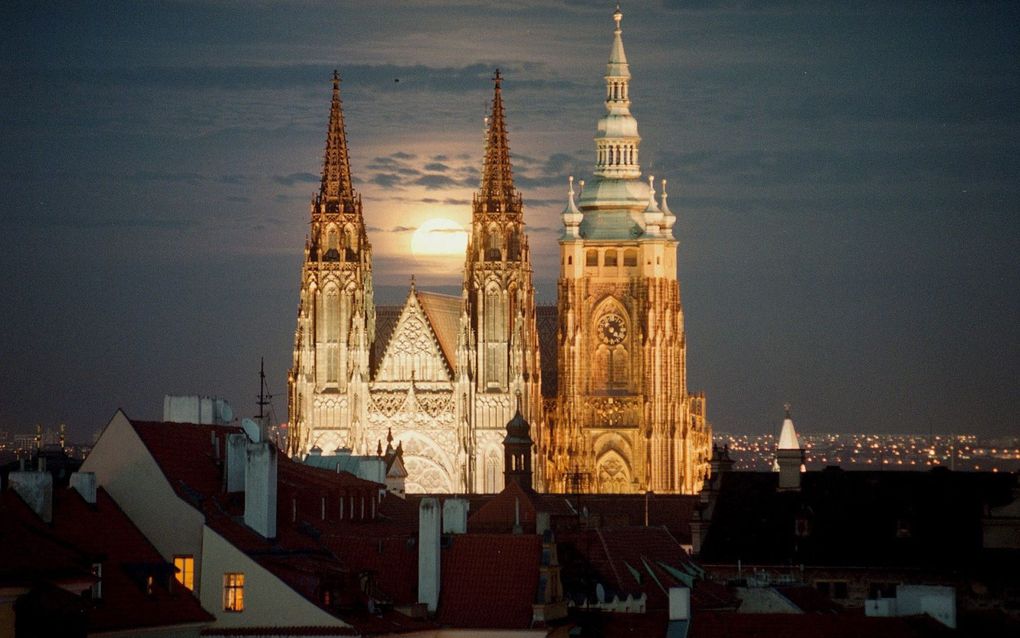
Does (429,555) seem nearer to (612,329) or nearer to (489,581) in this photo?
(489,581)

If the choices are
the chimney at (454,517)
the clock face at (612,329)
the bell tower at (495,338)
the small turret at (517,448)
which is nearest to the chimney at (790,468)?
the chimney at (454,517)

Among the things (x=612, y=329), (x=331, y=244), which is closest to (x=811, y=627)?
(x=331, y=244)

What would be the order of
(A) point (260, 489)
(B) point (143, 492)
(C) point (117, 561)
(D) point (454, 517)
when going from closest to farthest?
(C) point (117, 561), (B) point (143, 492), (A) point (260, 489), (D) point (454, 517)

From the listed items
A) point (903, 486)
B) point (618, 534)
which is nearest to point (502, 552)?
point (618, 534)

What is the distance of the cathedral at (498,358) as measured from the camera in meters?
156

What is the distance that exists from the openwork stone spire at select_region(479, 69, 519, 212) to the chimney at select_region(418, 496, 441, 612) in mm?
89946

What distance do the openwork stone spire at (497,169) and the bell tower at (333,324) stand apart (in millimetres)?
6678

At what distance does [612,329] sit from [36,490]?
105492 millimetres

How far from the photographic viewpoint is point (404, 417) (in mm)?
160375

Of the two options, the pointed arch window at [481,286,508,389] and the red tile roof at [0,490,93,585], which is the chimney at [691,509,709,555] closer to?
the red tile roof at [0,490,93,585]

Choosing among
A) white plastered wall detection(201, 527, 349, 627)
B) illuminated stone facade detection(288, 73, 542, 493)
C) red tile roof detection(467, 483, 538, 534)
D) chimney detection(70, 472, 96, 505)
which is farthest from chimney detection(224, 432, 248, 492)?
illuminated stone facade detection(288, 73, 542, 493)

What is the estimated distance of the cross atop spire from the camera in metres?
159

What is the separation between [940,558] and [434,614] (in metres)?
26.5

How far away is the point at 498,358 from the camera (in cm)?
15712
